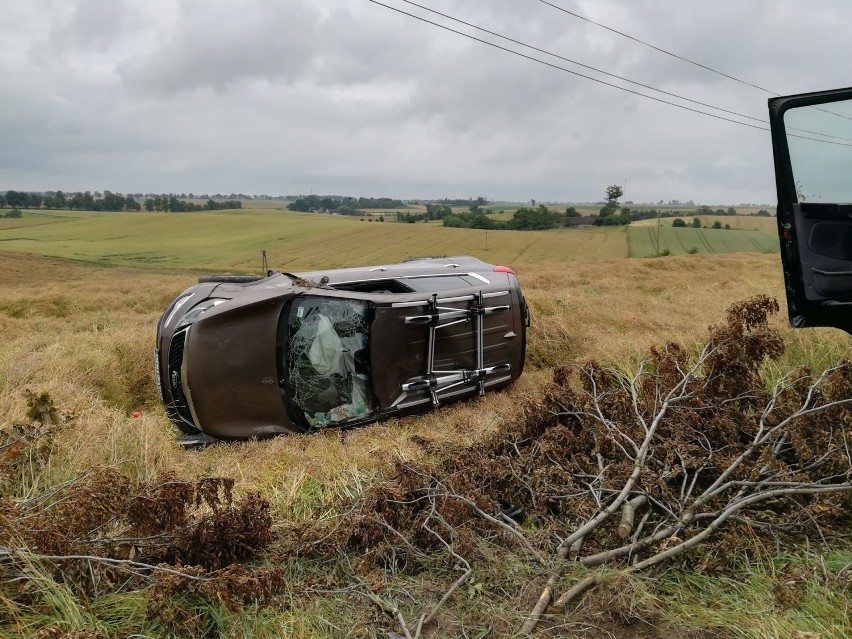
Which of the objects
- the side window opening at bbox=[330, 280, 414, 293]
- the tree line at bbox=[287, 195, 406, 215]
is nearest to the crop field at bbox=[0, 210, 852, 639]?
the side window opening at bbox=[330, 280, 414, 293]

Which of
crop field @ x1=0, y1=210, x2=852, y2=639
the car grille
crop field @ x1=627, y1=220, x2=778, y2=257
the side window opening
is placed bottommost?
crop field @ x1=0, y1=210, x2=852, y2=639

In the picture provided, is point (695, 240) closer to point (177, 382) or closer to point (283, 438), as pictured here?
point (283, 438)

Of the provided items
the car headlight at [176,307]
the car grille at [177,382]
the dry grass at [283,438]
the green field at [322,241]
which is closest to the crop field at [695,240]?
the green field at [322,241]

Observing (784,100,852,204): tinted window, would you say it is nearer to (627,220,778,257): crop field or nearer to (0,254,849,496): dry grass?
(0,254,849,496): dry grass

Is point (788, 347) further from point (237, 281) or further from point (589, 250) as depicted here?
point (589, 250)

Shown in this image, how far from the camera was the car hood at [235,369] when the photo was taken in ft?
15.9

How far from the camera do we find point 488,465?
3.64 m

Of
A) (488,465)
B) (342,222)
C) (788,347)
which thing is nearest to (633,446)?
(488,465)

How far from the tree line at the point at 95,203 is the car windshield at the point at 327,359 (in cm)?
7459

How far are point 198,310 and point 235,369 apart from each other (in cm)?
64

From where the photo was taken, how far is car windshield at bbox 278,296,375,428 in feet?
16.8

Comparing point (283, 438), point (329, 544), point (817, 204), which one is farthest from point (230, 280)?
point (817, 204)

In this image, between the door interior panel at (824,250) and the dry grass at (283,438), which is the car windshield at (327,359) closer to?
the dry grass at (283,438)

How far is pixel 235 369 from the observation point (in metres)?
4.91
